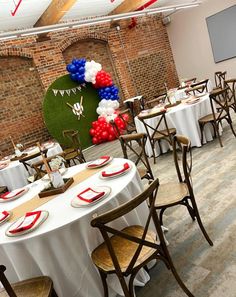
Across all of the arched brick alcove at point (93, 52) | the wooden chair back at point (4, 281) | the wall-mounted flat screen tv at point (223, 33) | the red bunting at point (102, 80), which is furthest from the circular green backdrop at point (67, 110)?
the wooden chair back at point (4, 281)

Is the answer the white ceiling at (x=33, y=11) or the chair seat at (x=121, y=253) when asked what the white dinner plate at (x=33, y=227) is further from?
the white ceiling at (x=33, y=11)

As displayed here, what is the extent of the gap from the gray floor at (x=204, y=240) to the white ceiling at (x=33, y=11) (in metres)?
4.17

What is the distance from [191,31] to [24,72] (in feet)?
18.4

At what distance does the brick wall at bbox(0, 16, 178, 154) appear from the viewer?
6457 mm

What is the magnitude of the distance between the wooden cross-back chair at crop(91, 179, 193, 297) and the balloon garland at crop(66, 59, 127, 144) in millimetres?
5362

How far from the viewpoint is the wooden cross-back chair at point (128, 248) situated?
144 centimetres

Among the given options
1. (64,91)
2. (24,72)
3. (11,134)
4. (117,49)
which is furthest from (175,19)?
(11,134)

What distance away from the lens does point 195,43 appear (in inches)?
357

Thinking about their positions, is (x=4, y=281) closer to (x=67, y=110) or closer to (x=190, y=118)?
(x=190, y=118)

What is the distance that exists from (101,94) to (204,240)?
5.65 meters

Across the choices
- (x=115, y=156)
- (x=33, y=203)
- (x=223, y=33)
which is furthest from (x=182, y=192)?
(x=223, y=33)

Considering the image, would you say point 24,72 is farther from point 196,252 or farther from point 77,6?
point 196,252

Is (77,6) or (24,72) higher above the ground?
(77,6)

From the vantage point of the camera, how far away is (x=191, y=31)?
29.6ft
